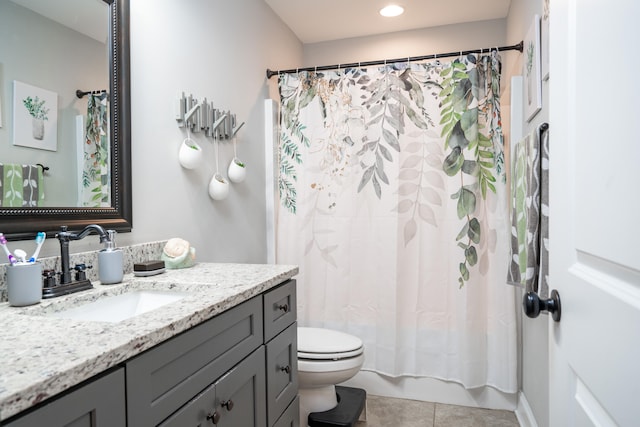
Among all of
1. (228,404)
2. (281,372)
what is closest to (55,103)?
(228,404)

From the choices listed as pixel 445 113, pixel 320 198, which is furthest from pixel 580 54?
pixel 320 198

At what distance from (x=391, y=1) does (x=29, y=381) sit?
2712mm

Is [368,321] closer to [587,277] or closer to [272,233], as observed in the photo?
[272,233]

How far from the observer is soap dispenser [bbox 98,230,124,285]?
1.25m

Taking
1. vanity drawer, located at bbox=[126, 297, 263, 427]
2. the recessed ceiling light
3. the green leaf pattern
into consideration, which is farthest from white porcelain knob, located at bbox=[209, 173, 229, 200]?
the recessed ceiling light

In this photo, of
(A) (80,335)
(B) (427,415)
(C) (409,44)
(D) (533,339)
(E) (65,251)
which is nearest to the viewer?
(A) (80,335)

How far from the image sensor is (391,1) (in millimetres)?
2590

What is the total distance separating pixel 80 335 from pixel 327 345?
1375mm

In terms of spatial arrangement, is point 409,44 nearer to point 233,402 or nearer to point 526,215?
point 526,215

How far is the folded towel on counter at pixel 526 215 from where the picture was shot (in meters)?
1.48

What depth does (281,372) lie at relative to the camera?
1396mm

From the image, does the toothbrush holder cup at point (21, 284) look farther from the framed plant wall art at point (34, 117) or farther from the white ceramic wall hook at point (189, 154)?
the white ceramic wall hook at point (189, 154)

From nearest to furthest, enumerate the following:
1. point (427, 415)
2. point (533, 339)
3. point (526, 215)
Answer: point (526, 215), point (533, 339), point (427, 415)

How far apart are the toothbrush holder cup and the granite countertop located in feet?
0.06
